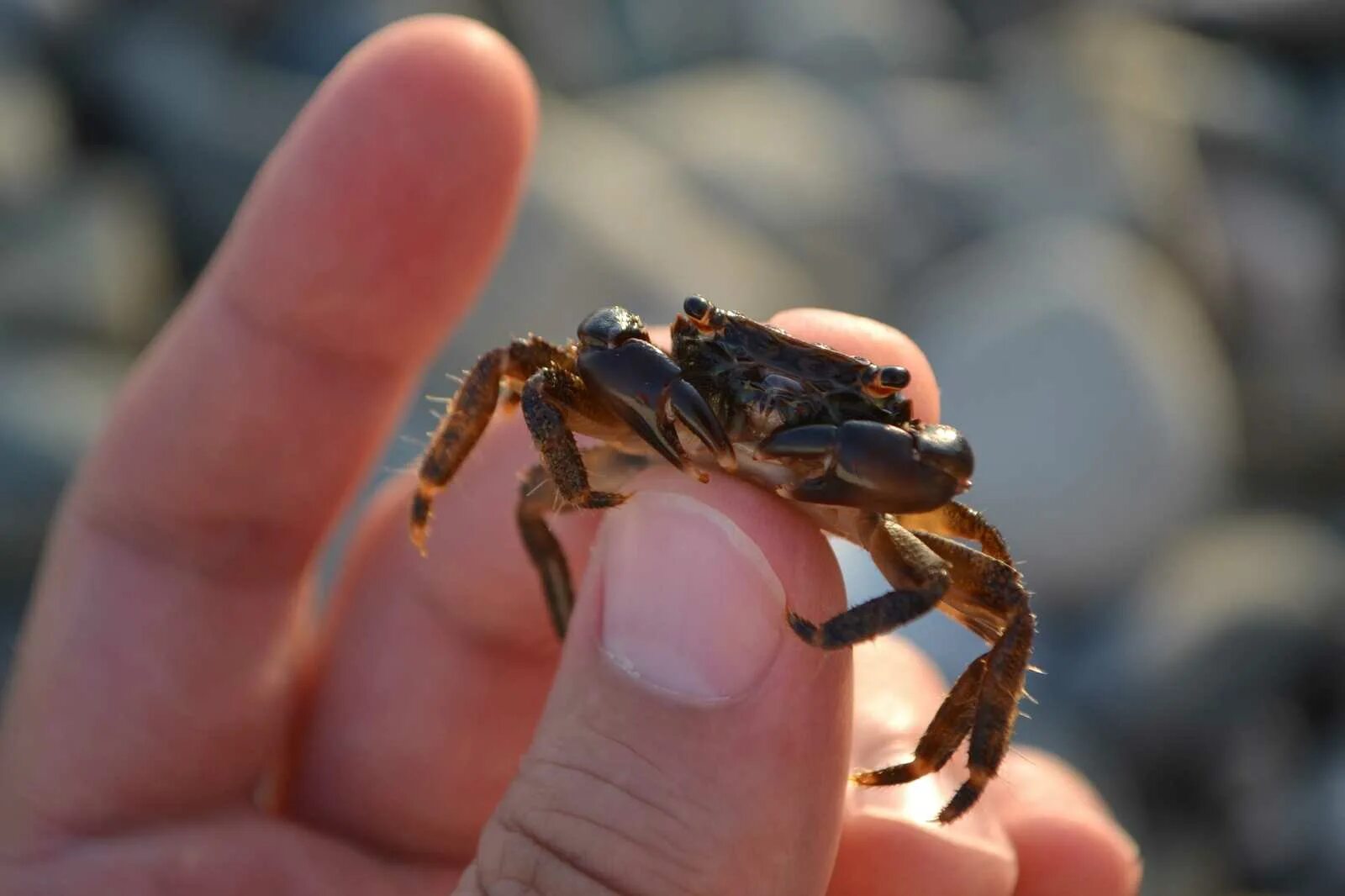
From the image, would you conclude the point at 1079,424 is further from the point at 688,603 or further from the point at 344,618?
the point at 688,603

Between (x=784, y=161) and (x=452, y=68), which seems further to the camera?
(x=784, y=161)

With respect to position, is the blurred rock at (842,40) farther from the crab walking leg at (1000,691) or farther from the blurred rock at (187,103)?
the crab walking leg at (1000,691)

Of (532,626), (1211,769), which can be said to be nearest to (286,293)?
(532,626)

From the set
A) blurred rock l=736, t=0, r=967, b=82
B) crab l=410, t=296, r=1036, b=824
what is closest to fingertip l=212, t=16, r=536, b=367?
crab l=410, t=296, r=1036, b=824

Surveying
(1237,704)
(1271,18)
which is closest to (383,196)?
(1237,704)

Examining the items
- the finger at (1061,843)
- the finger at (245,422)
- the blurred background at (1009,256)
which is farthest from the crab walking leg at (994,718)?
the blurred background at (1009,256)

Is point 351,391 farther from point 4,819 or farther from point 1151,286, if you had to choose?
point 1151,286
